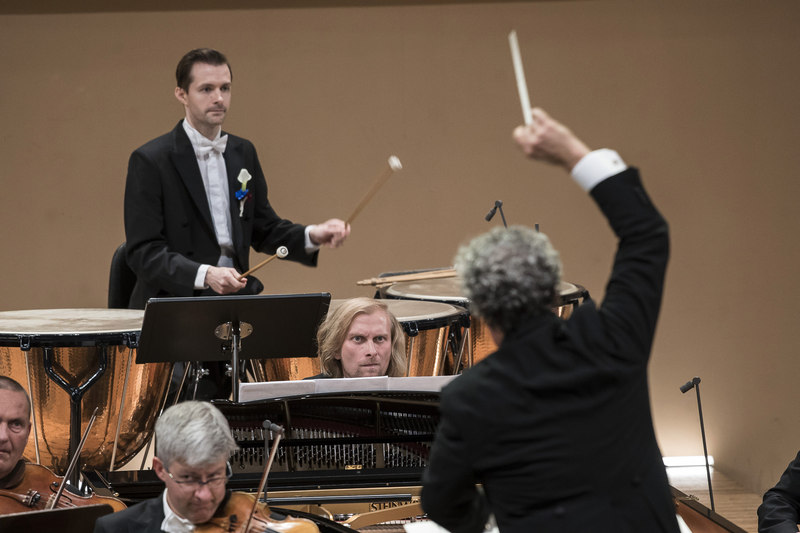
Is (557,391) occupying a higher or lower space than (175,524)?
higher

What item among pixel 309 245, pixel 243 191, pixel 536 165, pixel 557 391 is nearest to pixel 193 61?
pixel 243 191

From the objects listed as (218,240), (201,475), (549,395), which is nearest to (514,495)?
(549,395)

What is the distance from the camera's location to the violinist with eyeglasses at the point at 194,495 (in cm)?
187

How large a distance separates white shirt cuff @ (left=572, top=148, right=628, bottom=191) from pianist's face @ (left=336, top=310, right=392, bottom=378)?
1753mm

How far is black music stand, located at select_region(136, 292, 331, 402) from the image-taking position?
2.69 metres

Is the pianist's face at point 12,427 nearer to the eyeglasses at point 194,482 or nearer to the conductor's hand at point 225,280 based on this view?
the eyeglasses at point 194,482

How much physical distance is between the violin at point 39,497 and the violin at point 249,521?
30cm

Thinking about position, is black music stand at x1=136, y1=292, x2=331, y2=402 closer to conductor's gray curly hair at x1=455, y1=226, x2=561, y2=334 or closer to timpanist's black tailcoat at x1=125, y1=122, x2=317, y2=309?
timpanist's black tailcoat at x1=125, y1=122, x2=317, y2=309

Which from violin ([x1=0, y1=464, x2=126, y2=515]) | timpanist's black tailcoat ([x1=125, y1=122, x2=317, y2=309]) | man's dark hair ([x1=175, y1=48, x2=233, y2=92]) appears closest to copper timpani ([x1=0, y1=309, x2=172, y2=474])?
timpanist's black tailcoat ([x1=125, y1=122, x2=317, y2=309])

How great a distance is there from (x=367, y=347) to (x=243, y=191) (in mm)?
748

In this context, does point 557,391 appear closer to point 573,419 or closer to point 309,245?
point 573,419

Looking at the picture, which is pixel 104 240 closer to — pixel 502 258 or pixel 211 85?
pixel 211 85

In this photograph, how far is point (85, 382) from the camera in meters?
3.24

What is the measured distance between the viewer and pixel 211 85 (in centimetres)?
339
